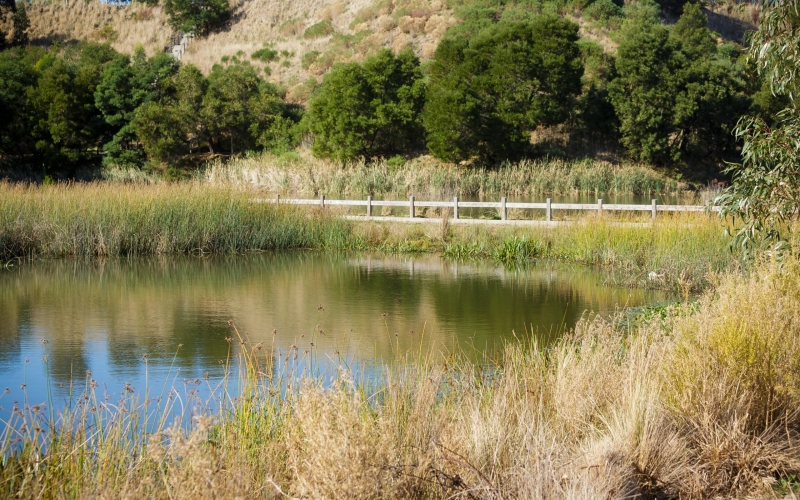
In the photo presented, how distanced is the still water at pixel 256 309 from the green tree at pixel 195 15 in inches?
2137

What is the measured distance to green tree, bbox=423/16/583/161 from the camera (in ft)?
136

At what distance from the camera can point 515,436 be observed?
217 inches

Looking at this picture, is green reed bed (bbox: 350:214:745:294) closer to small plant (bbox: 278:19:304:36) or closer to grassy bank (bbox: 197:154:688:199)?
grassy bank (bbox: 197:154:688:199)

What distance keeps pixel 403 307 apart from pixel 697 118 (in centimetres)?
3511

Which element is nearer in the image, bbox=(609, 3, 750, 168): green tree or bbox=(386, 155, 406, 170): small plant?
bbox=(386, 155, 406, 170): small plant

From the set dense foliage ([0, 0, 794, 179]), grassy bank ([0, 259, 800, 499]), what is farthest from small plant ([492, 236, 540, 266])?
dense foliage ([0, 0, 794, 179])

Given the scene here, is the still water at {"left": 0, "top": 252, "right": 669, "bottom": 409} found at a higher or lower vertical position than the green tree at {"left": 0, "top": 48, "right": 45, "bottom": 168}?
lower

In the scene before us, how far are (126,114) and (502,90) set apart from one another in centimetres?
1875

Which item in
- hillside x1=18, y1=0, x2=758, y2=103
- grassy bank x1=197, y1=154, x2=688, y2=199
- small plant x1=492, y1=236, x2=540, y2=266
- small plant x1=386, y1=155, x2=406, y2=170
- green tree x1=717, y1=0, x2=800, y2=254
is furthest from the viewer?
hillside x1=18, y1=0, x2=758, y2=103

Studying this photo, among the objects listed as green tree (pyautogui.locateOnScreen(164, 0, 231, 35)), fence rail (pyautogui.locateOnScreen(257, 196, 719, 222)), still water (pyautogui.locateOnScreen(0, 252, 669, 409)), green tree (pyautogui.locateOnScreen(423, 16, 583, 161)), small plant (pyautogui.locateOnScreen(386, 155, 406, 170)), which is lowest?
still water (pyautogui.locateOnScreen(0, 252, 669, 409))

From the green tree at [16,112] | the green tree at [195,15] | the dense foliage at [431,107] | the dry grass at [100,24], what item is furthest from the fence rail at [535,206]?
the green tree at [195,15]

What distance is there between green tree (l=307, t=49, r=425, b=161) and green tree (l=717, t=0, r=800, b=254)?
3450 cm

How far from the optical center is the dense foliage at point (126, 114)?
42000 mm

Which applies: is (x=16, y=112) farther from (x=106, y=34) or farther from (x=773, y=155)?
(x=773, y=155)
